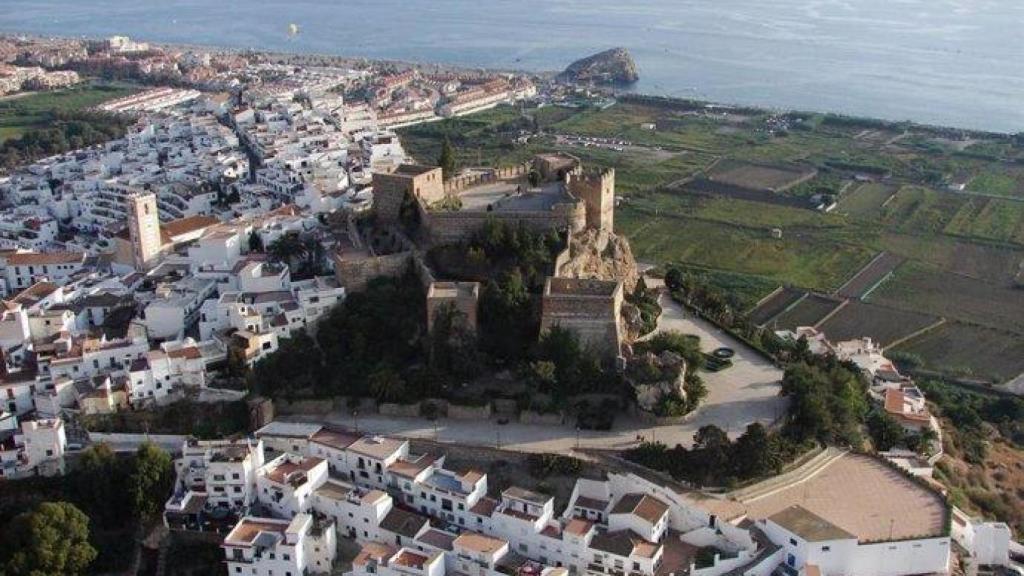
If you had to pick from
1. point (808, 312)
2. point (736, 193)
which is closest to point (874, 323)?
point (808, 312)

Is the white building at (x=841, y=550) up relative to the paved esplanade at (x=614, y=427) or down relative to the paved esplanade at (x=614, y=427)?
down

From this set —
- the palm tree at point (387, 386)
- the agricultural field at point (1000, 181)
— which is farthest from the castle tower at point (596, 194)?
the agricultural field at point (1000, 181)

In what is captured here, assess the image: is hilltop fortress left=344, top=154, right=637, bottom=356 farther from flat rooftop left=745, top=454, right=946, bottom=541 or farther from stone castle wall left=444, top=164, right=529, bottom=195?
flat rooftop left=745, top=454, right=946, bottom=541

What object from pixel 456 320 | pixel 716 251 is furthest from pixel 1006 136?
pixel 456 320

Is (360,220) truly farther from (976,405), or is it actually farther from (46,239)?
(976,405)

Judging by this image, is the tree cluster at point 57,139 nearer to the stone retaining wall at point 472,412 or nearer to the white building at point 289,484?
the white building at point 289,484

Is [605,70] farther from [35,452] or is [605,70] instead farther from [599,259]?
[35,452]
